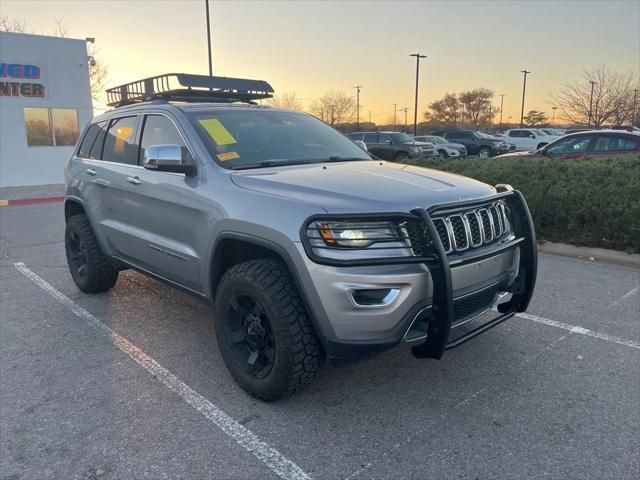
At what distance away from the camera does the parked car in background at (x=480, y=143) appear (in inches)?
1104

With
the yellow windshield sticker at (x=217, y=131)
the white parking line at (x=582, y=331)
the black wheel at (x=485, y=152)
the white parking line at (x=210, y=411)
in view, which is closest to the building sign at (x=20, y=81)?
the white parking line at (x=210, y=411)

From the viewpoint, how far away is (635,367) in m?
3.65

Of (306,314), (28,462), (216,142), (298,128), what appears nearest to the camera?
(28,462)

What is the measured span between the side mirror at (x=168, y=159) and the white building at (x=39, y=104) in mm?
16267

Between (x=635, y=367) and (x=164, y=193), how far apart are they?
3.55 m

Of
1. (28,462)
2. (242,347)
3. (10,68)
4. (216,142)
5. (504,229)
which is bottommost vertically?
(28,462)

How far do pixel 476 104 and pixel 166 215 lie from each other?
81244 millimetres

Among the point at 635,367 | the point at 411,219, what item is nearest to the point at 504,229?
the point at 411,219

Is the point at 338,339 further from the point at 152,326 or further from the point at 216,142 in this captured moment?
the point at 152,326

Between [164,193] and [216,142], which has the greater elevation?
[216,142]

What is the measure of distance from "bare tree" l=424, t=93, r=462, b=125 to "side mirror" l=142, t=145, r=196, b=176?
79.3m

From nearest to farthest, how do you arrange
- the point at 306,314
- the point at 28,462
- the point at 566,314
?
the point at 28,462 < the point at 306,314 < the point at 566,314

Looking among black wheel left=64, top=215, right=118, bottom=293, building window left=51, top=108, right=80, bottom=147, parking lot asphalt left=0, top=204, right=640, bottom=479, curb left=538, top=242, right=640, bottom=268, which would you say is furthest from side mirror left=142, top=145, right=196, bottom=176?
building window left=51, top=108, right=80, bottom=147

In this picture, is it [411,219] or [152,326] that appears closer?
[411,219]
